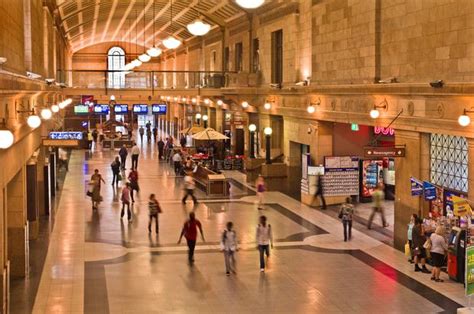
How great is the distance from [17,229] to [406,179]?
370 inches

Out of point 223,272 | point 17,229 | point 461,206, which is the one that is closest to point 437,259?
point 461,206

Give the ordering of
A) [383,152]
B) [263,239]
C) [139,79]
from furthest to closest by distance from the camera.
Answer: [139,79], [383,152], [263,239]

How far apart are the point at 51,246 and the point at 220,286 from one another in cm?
603

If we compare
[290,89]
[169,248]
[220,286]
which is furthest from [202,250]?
[290,89]

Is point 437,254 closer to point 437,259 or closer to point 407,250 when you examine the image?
point 437,259

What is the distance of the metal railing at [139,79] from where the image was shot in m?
38.4

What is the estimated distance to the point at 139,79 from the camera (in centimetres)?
3834

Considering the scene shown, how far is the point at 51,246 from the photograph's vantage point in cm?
1986

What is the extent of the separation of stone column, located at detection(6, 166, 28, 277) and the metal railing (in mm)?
21932

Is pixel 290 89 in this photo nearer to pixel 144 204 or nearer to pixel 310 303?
pixel 144 204

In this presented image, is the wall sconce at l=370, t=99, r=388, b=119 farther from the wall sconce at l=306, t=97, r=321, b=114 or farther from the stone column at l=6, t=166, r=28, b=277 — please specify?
the stone column at l=6, t=166, r=28, b=277

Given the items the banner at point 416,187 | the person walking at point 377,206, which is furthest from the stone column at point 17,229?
the person walking at point 377,206

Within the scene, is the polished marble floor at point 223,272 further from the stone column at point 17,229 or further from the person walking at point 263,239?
the stone column at point 17,229

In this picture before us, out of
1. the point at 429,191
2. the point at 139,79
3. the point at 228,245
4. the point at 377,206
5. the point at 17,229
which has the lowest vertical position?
the point at 228,245
